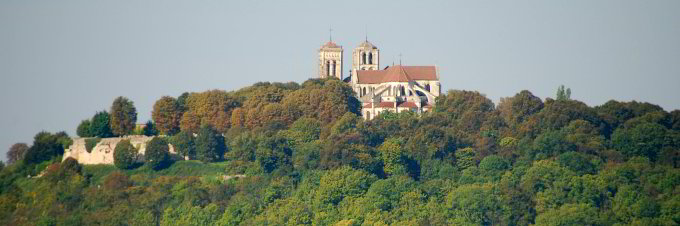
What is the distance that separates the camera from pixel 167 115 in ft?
327

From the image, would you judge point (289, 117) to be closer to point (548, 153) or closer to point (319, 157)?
point (319, 157)

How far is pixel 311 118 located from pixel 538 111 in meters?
9.66

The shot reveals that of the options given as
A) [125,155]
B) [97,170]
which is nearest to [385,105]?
[125,155]

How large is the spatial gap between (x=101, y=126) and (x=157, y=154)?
473 cm

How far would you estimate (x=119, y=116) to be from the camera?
99.9 meters

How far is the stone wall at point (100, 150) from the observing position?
98.2 metres

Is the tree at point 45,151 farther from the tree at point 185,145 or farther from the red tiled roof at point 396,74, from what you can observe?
the red tiled roof at point 396,74

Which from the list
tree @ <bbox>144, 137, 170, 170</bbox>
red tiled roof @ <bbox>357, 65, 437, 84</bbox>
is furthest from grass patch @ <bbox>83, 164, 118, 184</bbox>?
red tiled roof @ <bbox>357, 65, 437, 84</bbox>

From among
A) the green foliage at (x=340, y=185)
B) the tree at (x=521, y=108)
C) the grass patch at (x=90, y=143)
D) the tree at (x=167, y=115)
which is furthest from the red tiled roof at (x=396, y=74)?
the green foliage at (x=340, y=185)

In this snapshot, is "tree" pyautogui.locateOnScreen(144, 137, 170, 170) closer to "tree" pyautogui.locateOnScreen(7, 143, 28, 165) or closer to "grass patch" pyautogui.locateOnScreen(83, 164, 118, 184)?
"grass patch" pyautogui.locateOnScreen(83, 164, 118, 184)

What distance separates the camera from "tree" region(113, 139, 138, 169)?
3807 inches

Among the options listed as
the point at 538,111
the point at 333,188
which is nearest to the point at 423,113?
the point at 538,111

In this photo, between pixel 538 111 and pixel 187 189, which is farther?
pixel 538 111

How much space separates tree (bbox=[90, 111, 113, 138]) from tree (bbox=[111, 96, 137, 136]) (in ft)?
→ 1.38
